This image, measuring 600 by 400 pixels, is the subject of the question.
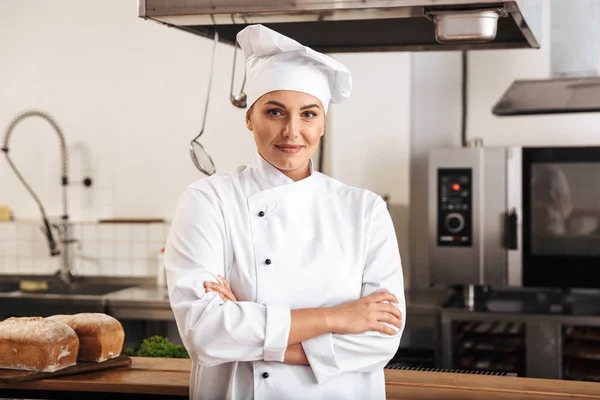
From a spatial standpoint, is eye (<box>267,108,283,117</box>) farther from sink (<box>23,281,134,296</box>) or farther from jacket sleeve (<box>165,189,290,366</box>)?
sink (<box>23,281,134,296</box>)

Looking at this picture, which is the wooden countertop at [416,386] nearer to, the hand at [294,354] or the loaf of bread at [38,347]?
the loaf of bread at [38,347]

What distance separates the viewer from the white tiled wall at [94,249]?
15.2 feet

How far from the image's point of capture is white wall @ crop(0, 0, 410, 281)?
466cm

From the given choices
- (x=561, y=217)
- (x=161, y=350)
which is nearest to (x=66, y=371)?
(x=161, y=350)

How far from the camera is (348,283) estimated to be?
182 cm

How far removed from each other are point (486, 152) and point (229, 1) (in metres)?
Answer: 2.27

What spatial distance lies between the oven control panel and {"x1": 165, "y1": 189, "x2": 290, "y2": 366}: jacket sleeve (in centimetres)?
222

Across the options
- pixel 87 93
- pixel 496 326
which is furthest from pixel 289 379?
pixel 87 93

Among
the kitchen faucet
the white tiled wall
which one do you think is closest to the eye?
the white tiled wall

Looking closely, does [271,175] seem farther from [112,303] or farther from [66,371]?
[112,303]

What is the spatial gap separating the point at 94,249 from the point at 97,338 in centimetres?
268

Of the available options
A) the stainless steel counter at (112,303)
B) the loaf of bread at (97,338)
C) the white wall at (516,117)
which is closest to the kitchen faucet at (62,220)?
the stainless steel counter at (112,303)

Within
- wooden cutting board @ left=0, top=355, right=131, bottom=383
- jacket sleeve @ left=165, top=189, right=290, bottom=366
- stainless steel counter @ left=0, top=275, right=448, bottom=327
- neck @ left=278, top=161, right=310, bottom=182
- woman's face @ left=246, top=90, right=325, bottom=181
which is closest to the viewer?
jacket sleeve @ left=165, top=189, right=290, bottom=366

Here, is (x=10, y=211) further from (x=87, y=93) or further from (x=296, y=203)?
(x=296, y=203)
